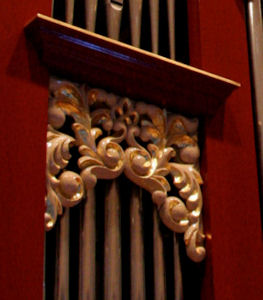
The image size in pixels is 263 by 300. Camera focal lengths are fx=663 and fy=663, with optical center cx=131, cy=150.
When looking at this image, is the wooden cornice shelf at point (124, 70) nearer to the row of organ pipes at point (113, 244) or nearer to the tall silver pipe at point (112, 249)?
the row of organ pipes at point (113, 244)

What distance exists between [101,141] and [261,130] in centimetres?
37

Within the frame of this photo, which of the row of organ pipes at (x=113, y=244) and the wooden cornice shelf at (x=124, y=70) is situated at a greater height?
the wooden cornice shelf at (x=124, y=70)

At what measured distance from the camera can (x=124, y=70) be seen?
1.07m

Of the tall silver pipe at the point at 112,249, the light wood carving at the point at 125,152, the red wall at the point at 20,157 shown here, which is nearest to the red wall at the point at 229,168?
the light wood carving at the point at 125,152

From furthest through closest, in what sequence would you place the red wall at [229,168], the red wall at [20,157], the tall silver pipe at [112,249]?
the red wall at [229,168], the tall silver pipe at [112,249], the red wall at [20,157]

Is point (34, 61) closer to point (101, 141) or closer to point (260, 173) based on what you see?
point (101, 141)

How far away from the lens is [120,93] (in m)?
1.10

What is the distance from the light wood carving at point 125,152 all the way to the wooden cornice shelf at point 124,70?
0.07ft

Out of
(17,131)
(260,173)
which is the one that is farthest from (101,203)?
(260,173)

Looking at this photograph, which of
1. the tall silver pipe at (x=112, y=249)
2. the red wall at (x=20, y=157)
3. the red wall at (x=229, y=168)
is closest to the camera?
the red wall at (x=20, y=157)

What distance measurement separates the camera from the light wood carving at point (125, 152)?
987mm

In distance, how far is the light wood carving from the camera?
3.24 ft

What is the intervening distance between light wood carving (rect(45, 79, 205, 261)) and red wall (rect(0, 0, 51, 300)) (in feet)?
0.11

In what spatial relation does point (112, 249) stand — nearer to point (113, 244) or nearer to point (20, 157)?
point (113, 244)
